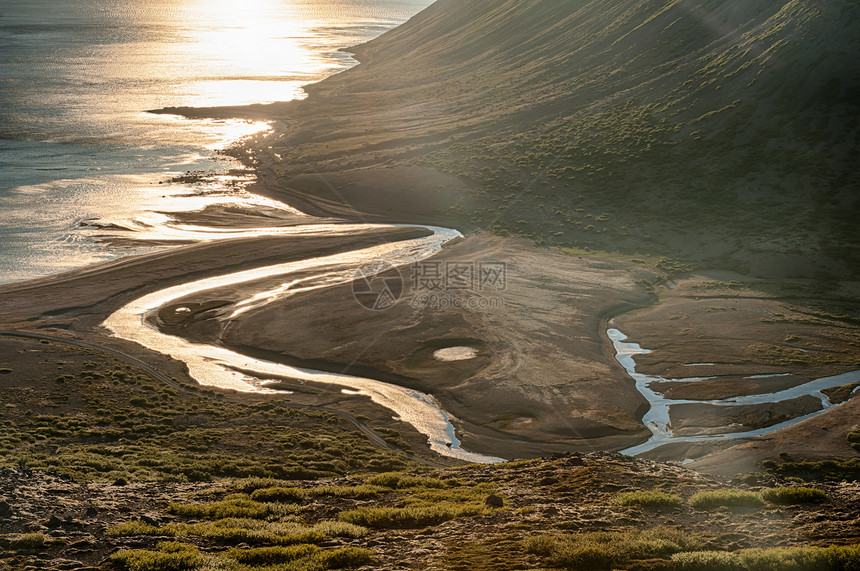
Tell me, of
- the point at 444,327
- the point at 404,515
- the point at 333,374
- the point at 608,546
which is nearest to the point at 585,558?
the point at 608,546

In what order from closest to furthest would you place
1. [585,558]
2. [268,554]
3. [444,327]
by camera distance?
[585,558] → [268,554] → [444,327]

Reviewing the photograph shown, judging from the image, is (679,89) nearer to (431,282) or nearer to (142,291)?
(431,282)

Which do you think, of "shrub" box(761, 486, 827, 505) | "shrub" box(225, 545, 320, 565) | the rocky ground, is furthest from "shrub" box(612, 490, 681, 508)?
"shrub" box(225, 545, 320, 565)

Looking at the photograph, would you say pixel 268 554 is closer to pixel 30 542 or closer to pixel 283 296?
pixel 30 542

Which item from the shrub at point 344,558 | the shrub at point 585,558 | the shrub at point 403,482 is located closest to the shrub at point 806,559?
the shrub at point 585,558

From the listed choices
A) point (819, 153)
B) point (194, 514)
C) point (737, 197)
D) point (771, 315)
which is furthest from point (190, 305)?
point (819, 153)

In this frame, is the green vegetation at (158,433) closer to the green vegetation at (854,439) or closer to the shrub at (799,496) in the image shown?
the shrub at (799,496)

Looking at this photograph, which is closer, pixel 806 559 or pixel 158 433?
pixel 806 559
